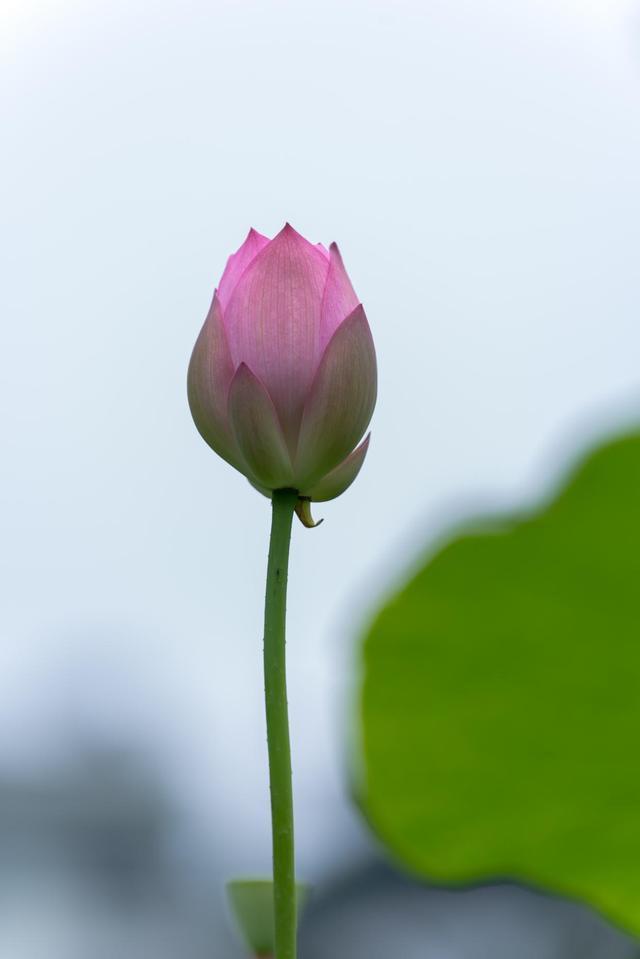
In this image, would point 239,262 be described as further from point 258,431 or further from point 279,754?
point 279,754

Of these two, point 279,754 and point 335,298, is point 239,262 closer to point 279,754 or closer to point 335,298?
point 335,298

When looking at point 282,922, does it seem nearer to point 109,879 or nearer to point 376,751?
point 376,751

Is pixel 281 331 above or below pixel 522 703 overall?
above

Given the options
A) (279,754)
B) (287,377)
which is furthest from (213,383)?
(279,754)

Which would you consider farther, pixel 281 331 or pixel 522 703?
pixel 281 331

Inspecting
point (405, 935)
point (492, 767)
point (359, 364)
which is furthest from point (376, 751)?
point (405, 935)

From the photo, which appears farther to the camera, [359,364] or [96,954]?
[96,954]
